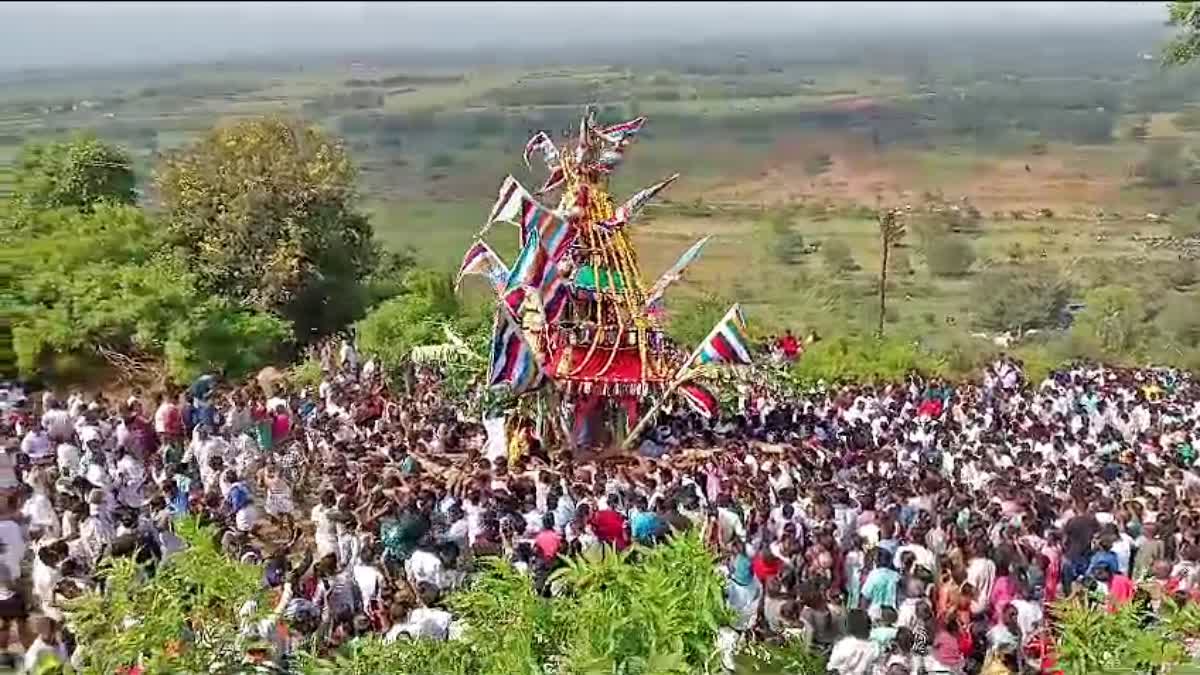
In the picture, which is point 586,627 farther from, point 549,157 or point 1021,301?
point 1021,301

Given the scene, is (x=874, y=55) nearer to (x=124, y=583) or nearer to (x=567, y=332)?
(x=567, y=332)

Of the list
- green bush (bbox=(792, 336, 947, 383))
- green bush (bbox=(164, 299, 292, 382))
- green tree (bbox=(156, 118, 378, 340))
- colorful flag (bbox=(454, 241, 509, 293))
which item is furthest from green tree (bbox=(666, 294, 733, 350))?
colorful flag (bbox=(454, 241, 509, 293))

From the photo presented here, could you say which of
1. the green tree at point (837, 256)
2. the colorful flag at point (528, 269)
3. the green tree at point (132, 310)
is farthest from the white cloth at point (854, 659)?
the green tree at point (837, 256)

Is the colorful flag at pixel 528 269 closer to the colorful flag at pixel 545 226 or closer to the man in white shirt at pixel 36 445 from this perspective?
the colorful flag at pixel 545 226

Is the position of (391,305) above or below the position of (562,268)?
below

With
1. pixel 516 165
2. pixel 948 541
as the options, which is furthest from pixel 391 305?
pixel 516 165

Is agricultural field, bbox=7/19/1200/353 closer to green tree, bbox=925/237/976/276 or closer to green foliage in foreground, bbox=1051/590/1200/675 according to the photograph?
green tree, bbox=925/237/976/276

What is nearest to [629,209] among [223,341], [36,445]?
[36,445]

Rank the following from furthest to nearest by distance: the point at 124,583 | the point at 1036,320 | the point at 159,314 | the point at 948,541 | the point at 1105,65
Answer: the point at 1105,65, the point at 1036,320, the point at 159,314, the point at 948,541, the point at 124,583
